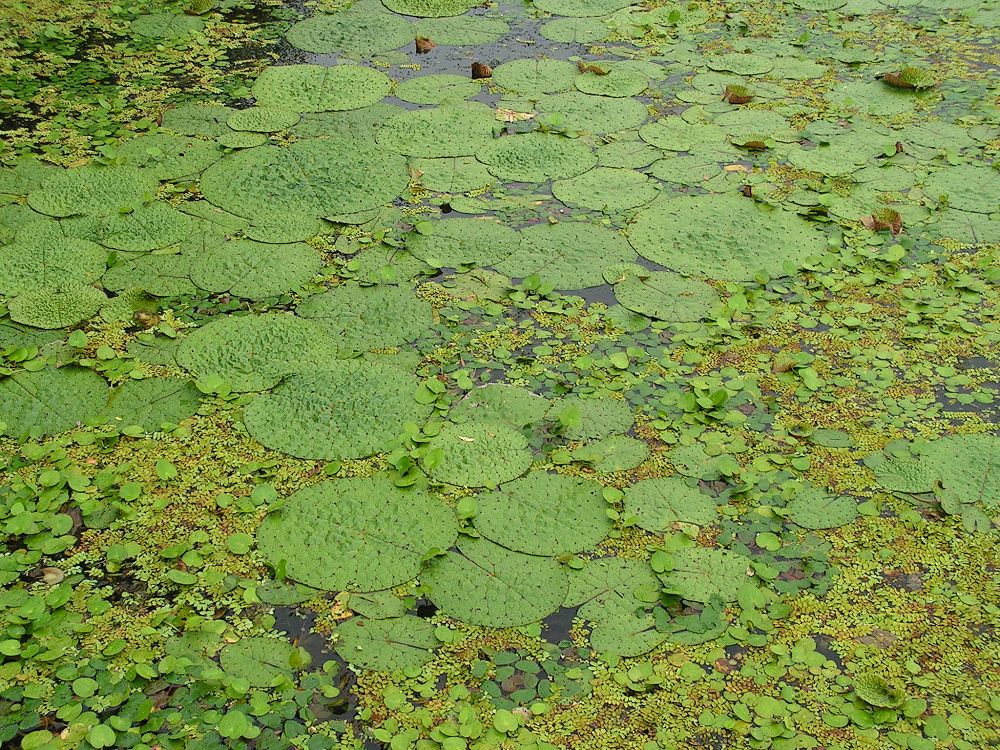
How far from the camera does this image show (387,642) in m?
2.19

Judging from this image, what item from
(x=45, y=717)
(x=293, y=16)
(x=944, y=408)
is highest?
(x=293, y=16)

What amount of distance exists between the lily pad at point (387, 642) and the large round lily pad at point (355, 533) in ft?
0.35

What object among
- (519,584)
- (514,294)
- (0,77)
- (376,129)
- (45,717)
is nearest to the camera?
(45,717)

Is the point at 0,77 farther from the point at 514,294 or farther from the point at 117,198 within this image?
the point at 514,294

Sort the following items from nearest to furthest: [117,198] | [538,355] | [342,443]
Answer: [342,443]
[538,355]
[117,198]

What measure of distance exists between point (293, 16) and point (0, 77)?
1477 mm

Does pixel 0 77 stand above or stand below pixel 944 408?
Result: above

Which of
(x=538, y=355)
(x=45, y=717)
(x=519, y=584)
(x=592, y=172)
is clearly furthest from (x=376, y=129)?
(x=45, y=717)

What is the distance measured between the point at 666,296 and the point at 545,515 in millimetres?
1082

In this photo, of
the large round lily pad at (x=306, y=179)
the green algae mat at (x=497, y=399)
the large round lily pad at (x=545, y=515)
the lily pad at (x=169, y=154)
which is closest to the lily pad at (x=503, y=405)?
the green algae mat at (x=497, y=399)

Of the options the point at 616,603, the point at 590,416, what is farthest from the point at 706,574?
the point at 590,416

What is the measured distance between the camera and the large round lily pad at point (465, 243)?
343 centimetres

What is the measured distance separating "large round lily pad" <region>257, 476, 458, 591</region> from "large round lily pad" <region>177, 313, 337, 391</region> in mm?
510

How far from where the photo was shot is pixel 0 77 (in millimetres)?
4547
